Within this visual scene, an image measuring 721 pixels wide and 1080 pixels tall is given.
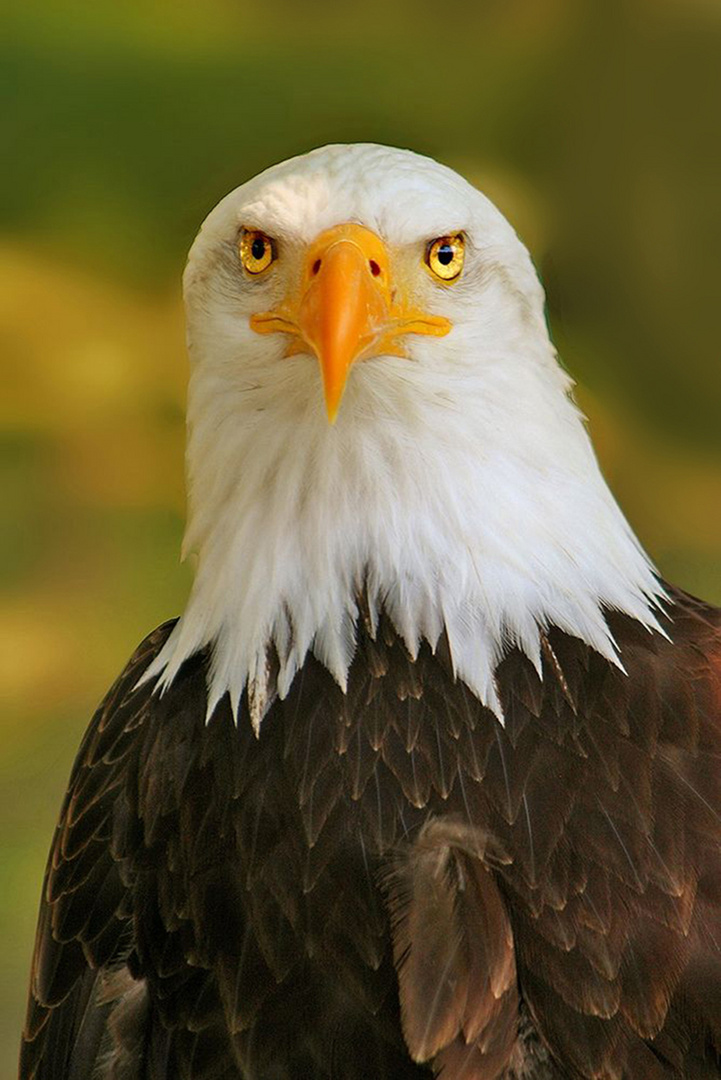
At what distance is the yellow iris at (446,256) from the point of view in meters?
1.43

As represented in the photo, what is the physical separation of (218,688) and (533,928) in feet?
1.22

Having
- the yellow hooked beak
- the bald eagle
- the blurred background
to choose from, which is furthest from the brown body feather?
the blurred background

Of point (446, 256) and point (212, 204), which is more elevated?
point (446, 256)

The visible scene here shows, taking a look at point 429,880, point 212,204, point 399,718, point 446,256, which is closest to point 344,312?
point 446,256

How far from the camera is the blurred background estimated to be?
112 inches

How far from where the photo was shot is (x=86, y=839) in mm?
1572

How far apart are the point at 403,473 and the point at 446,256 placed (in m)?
0.21

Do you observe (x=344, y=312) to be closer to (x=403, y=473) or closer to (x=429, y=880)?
(x=403, y=473)

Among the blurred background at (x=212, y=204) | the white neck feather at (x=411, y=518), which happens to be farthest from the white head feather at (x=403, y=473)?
the blurred background at (x=212, y=204)

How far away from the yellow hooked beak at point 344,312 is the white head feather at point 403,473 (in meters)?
0.01

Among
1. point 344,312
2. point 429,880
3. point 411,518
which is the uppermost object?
point 344,312

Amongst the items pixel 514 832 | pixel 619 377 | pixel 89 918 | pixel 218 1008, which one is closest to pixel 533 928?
pixel 514 832

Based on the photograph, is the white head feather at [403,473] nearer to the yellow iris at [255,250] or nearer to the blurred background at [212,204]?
the yellow iris at [255,250]

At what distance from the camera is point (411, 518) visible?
4.71 ft
